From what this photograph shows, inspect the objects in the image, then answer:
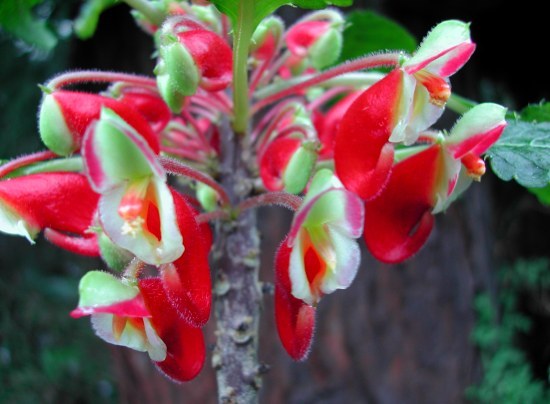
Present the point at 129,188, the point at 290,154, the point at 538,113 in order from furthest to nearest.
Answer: the point at 538,113
the point at 290,154
the point at 129,188

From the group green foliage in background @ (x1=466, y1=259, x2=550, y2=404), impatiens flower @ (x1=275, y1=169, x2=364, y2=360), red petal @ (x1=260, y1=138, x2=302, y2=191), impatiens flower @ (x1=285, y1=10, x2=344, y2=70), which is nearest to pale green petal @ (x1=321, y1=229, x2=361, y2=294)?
impatiens flower @ (x1=275, y1=169, x2=364, y2=360)

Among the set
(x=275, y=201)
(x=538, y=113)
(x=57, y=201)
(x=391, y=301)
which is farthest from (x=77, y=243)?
(x=391, y=301)

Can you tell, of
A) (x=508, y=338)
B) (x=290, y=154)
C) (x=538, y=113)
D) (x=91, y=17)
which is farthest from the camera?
(x=508, y=338)

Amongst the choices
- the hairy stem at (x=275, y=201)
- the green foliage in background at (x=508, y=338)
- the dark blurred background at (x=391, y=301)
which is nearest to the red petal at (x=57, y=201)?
the hairy stem at (x=275, y=201)

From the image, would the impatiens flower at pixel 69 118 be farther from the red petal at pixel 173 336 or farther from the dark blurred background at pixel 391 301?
the dark blurred background at pixel 391 301

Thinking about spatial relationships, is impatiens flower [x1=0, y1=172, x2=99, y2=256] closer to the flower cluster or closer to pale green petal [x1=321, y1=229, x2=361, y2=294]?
the flower cluster

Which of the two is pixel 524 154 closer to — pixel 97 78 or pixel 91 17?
pixel 97 78

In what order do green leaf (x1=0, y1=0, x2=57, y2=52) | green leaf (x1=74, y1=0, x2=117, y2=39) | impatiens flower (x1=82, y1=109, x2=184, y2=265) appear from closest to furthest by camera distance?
impatiens flower (x1=82, y1=109, x2=184, y2=265)
green leaf (x1=0, y1=0, x2=57, y2=52)
green leaf (x1=74, y1=0, x2=117, y2=39)
